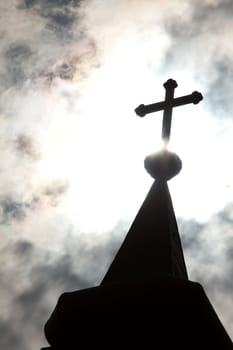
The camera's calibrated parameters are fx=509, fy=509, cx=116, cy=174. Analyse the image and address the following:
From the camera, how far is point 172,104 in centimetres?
1044

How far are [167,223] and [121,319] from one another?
2303 mm

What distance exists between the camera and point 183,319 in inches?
228

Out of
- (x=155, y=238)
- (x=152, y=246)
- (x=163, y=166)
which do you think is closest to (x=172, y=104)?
(x=163, y=166)

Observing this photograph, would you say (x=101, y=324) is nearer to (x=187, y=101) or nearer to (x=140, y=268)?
(x=140, y=268)

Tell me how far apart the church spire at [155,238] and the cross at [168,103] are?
0.72 meters

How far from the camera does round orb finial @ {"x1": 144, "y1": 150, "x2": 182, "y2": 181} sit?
8.94m

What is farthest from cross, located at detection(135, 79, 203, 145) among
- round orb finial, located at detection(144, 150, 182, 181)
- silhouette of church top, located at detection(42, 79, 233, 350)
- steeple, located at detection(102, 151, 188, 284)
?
silhouette of church top, located at detection(42, 79, 233, 350)

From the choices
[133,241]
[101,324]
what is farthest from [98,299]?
[133,241]

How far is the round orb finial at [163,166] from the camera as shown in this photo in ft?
29.3

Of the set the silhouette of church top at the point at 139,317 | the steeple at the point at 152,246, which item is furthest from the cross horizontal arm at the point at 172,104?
the silhouette of church top at the point at 139,317

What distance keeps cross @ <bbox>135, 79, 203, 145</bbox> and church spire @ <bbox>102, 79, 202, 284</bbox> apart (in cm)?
72

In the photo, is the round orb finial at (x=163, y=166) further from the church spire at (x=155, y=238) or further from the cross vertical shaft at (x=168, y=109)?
the cross vertical shaft at (x=168, y=109)

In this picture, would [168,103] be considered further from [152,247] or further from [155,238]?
[152,247]

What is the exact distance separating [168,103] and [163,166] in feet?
6.68
